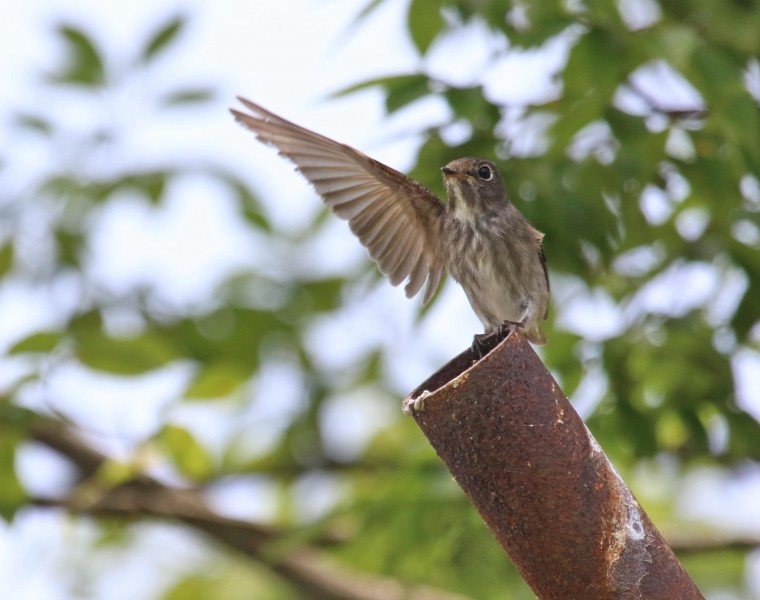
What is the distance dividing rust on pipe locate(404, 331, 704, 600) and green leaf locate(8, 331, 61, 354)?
335cm

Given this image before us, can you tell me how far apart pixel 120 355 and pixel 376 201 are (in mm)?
1619

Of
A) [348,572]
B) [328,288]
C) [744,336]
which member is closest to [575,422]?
[744,336]

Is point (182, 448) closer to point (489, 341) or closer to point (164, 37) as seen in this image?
point (164, 37)

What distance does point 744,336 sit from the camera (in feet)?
17.8

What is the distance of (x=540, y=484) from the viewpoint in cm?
282

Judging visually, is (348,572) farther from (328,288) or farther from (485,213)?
(485,213)

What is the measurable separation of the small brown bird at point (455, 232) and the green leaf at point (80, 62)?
3.00 m

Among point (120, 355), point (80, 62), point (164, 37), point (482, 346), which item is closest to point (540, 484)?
point (482, 346)

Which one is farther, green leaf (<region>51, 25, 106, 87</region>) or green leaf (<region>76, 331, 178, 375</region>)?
green leaf (<region>51, 25, 106, 87</region>)

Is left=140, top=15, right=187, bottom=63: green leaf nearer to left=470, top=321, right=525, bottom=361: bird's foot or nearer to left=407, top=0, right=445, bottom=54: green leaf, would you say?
left=407, top=0, right=445, bottom=54: green leaf

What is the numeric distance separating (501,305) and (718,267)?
104 centimetres

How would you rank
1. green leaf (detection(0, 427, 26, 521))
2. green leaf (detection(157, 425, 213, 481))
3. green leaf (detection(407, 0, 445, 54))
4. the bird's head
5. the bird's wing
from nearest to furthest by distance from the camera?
1. the bird's wing
2. green leaf (detection(407, 0, 445, 54))
3. the bird's head
4. green leaf (detection(0, 427, 26, 521))
5. green leaf (detection(157, 425, 213, 481))

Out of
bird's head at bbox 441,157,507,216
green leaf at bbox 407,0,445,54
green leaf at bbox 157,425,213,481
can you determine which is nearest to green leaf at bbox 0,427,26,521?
green leaf at bbox 157,425,213,481

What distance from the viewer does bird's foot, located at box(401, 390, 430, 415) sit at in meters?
2.85
